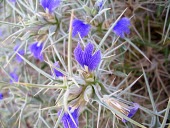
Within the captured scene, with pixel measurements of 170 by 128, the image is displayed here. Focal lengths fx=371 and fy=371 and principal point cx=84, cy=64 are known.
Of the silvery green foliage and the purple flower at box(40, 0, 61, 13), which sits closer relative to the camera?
the silvery green foliage

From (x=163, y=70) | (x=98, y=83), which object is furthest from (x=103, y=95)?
(x=163, y=70)

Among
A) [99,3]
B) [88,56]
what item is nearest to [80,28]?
[99,3]

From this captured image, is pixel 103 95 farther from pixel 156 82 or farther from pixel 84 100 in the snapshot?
pixel 156 82

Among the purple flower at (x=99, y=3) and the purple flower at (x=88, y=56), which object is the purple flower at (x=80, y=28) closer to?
the purple flower at (x=99, y=3)

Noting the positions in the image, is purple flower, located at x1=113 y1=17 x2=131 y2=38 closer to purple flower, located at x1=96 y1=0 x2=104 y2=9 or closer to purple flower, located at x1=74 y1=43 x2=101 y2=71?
purple flower, located at x1=96 y1=0 x2=104 y2=9

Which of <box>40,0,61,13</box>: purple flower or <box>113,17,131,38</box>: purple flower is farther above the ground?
<box>40,0,61,13</box>: purple flower

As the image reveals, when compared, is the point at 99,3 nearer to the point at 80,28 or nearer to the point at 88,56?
the point at 80,28

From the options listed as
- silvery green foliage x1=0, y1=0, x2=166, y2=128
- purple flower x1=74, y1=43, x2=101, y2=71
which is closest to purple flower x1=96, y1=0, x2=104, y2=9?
silvery green foliage x1=0, y1=0, x2=166, y2=128
